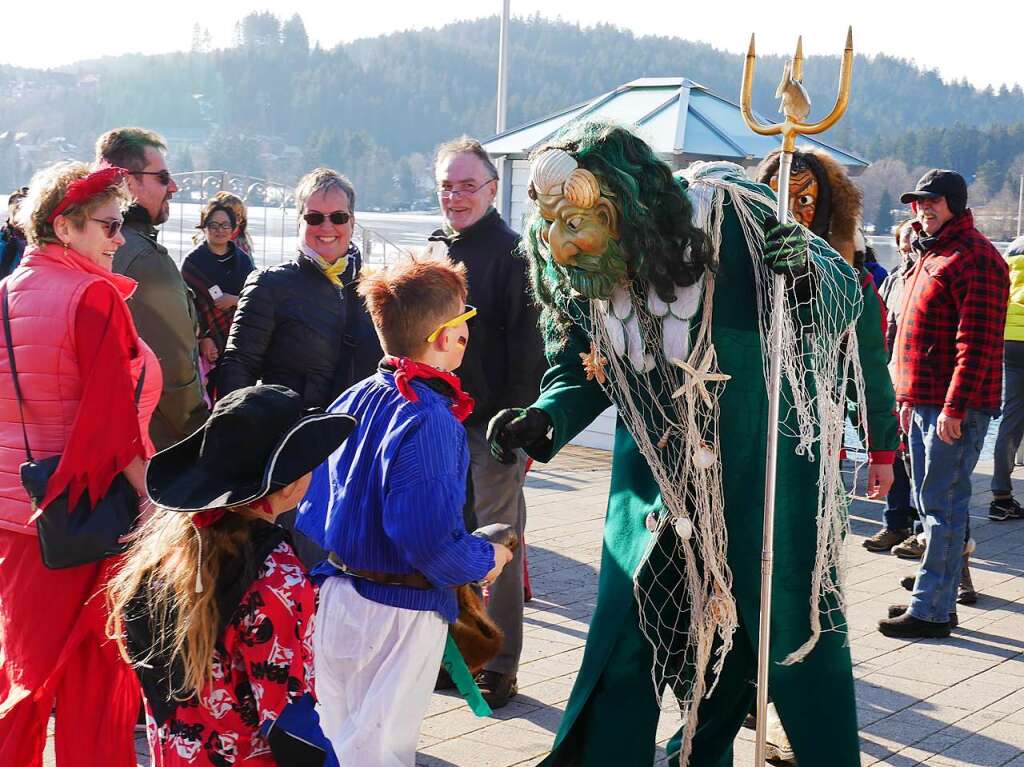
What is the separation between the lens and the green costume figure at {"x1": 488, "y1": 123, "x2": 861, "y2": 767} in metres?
3.31

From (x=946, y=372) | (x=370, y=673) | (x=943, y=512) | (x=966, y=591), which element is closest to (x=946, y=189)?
(x=946, y=372)

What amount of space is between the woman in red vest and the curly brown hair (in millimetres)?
98

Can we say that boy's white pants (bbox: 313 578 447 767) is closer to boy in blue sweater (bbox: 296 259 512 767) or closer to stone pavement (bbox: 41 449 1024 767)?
boy in blue sweater (bbox: 296 259 512 767)

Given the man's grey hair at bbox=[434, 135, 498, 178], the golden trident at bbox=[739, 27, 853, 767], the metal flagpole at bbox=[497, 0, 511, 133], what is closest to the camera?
Answer: the golden trident at bbox=[739, 27, 853, 767]

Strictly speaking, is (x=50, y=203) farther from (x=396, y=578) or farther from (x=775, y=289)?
(x=775, y=289)

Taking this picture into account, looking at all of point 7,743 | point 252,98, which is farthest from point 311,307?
point 252,98

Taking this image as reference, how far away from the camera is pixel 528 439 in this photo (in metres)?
3.47

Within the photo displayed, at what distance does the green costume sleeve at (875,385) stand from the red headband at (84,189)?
2.18 metres

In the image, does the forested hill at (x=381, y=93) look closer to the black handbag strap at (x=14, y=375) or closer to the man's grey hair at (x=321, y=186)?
the man's grey hair at (x=321, y=186)

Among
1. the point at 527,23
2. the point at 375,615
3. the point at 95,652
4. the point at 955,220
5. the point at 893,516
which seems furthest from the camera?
the point at 527,23

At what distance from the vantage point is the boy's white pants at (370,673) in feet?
10.8

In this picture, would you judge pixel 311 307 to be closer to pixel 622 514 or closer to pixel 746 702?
pixel 622 514

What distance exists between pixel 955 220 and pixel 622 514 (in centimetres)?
312

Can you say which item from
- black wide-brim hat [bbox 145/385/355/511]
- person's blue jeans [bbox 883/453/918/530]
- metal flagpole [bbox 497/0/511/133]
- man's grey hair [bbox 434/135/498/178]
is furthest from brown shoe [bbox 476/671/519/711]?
metal flagpole [bbox 497/0/511/133]
